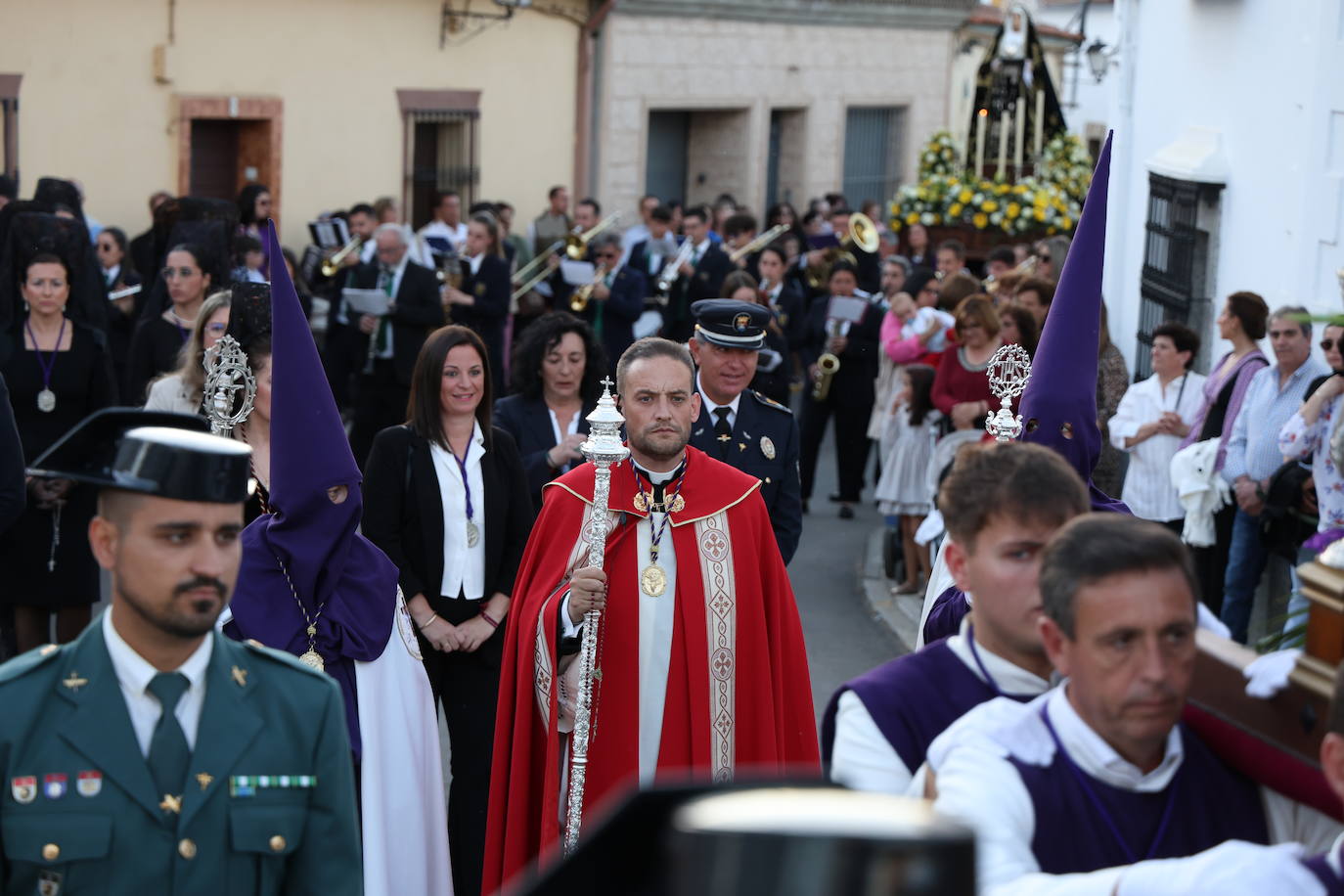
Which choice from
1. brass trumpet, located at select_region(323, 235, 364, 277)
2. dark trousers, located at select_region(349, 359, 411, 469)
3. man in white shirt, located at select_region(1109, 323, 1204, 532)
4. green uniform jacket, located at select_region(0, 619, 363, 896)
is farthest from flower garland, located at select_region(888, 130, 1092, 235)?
green uniform jacket, located at select_region(0, 619, 363, 896)

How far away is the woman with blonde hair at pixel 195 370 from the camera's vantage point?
6.79 meters

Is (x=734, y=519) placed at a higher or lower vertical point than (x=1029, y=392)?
lower

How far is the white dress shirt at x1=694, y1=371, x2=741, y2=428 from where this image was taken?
22.6 ft

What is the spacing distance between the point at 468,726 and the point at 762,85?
1949 centimetres

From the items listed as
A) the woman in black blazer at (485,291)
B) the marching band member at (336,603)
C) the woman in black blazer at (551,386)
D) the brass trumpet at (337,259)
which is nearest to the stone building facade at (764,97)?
the brass trumpet at (337,259)

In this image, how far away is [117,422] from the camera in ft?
10.7

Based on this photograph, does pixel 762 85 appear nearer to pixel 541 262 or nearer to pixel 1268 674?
pixel 541 262

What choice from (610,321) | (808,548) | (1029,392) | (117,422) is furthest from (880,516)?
(117,422)

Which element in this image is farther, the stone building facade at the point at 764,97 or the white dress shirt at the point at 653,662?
the stone building facade at the point at 764,97

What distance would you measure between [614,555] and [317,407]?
95 centimetres

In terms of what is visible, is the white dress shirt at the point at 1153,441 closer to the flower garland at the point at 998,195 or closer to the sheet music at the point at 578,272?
the sheet music at the point at 578,272

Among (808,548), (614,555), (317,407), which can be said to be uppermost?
(317,407)

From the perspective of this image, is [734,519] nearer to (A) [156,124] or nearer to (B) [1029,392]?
(B) [1029,392]

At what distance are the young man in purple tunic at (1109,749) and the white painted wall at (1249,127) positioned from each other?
6.77 m
